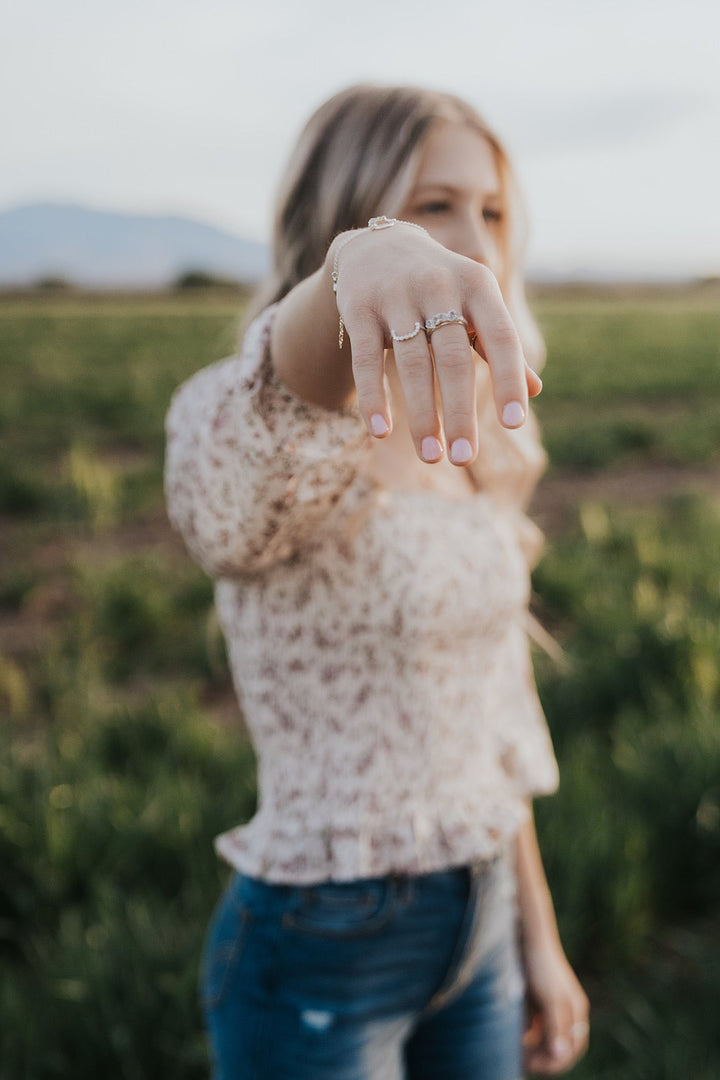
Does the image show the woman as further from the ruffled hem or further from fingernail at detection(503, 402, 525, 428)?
fingernail at detection(503, 402, 525, 428)

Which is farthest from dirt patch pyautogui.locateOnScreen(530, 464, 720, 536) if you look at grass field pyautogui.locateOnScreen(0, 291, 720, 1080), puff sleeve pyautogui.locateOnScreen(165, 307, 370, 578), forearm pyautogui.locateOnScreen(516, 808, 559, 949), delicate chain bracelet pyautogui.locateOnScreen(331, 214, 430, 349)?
delicate chain bracelet pyautogui.locateOnScreen(331, 214, 430, 349)

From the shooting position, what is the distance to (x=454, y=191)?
1.25 m

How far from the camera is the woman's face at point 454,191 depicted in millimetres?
1224

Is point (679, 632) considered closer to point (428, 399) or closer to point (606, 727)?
point (606, 727)

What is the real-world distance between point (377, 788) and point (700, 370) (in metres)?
10.0

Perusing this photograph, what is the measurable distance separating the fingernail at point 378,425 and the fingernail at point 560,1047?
126 cm

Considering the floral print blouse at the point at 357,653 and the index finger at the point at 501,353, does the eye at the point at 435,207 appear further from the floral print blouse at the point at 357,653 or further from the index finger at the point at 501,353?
the index finger at the point at 501,353

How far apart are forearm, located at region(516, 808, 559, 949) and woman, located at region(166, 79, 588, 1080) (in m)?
0.13

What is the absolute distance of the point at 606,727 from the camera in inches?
111

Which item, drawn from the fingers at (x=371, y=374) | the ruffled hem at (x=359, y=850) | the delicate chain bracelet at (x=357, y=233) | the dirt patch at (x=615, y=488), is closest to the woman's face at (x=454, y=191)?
the delicate chain bracelet at (x=357, y=233)

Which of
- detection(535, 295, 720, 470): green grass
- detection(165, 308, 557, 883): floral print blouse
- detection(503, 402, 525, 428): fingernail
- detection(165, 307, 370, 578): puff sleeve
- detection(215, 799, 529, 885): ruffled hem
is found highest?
detection(503, 402, 525, 428): fingernail

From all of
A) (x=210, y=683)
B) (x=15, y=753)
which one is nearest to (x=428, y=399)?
(x=15, y=753)

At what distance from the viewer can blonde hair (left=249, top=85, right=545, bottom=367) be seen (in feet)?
3.99

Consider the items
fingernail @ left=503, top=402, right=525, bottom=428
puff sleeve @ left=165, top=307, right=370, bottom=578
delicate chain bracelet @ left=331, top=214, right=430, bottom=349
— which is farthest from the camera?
puff sleeve @ left=165, top=307, right=370, bottom=578
